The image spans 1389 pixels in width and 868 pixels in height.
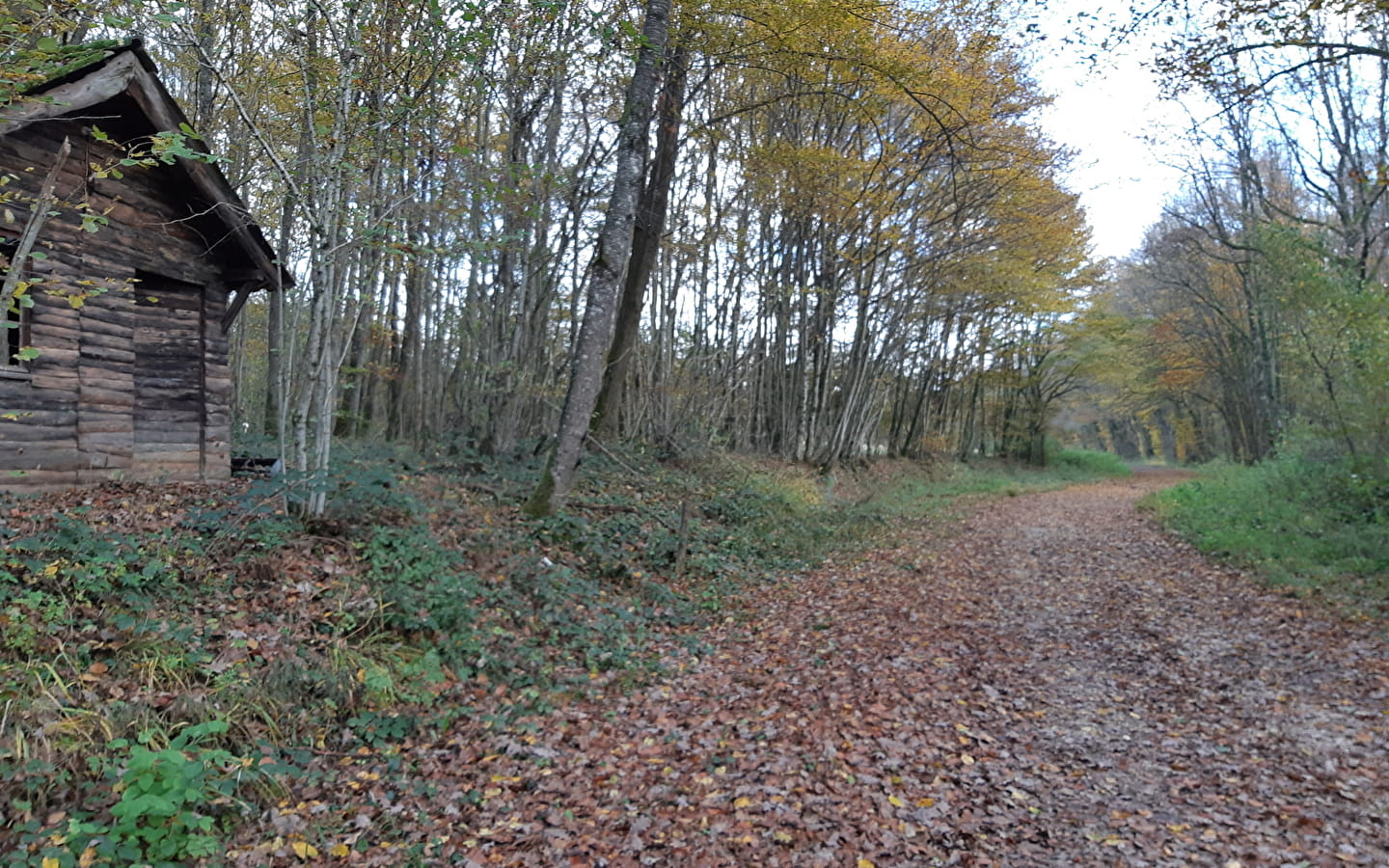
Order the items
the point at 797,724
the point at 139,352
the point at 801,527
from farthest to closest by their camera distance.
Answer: the point at 801,527 < the point at 139,352 < the point at 797,724

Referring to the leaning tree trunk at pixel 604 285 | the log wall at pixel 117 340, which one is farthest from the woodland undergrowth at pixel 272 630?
the log wall at pixel 117 340

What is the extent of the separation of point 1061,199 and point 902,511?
427 inches

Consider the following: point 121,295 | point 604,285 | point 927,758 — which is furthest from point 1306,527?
point 121,295

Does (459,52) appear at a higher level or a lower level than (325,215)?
higher

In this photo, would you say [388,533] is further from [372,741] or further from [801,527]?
[801,527]

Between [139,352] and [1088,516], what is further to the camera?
[1088,516]

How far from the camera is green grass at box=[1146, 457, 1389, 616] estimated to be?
8688mm

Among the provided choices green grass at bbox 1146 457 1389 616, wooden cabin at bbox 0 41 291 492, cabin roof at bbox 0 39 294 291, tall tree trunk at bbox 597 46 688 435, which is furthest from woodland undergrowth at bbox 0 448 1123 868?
green grass at bbox 1146 457 1389 616

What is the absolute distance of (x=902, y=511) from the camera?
615 inches

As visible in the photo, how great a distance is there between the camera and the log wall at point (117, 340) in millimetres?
7910

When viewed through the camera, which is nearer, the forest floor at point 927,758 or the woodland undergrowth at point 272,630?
the woodland undergrowth at point 272,630

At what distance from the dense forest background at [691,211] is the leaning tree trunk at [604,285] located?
52 mm

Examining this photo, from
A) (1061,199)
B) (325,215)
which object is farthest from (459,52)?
(1061,199)

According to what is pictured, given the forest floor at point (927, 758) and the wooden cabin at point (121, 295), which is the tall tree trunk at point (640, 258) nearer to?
the wooden cabin at point (121, 295)
